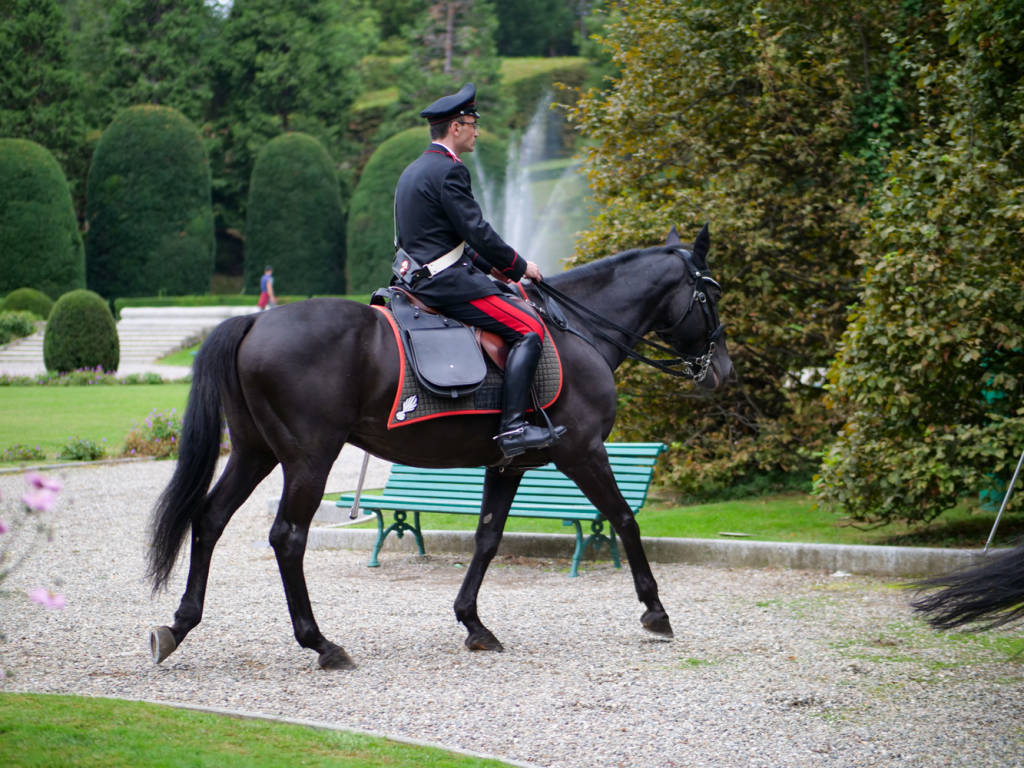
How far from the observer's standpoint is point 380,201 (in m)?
45.0

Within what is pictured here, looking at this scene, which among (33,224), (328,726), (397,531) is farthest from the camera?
(33,224)

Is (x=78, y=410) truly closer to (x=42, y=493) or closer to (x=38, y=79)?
(x=42, y=493)

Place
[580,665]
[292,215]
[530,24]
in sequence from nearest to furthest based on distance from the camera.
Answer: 1. [580,665]
2. [292,215]
3. [530,24]

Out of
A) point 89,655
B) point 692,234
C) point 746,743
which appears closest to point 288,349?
point 89,655

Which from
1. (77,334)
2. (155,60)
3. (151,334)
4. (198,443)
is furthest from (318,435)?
(155,60)

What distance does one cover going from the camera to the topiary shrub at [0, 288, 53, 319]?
37688 mm

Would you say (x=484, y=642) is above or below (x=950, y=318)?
below

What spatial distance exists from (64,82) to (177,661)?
4765 centimetres

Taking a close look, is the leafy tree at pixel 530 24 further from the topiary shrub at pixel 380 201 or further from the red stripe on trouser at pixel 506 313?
the red stripe on trouser at pixel 506 313

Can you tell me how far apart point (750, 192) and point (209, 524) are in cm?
753

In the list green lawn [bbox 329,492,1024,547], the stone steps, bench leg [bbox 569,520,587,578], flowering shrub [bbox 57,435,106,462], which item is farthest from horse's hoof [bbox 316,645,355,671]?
the stone steps

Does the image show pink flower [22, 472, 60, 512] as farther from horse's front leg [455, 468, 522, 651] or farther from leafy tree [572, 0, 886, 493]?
leafy tree [572, 0, 886, 493]

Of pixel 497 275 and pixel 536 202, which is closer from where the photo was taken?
pixel 497 275

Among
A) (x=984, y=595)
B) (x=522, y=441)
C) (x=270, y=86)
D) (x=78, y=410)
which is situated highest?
(x=270, y=86)
